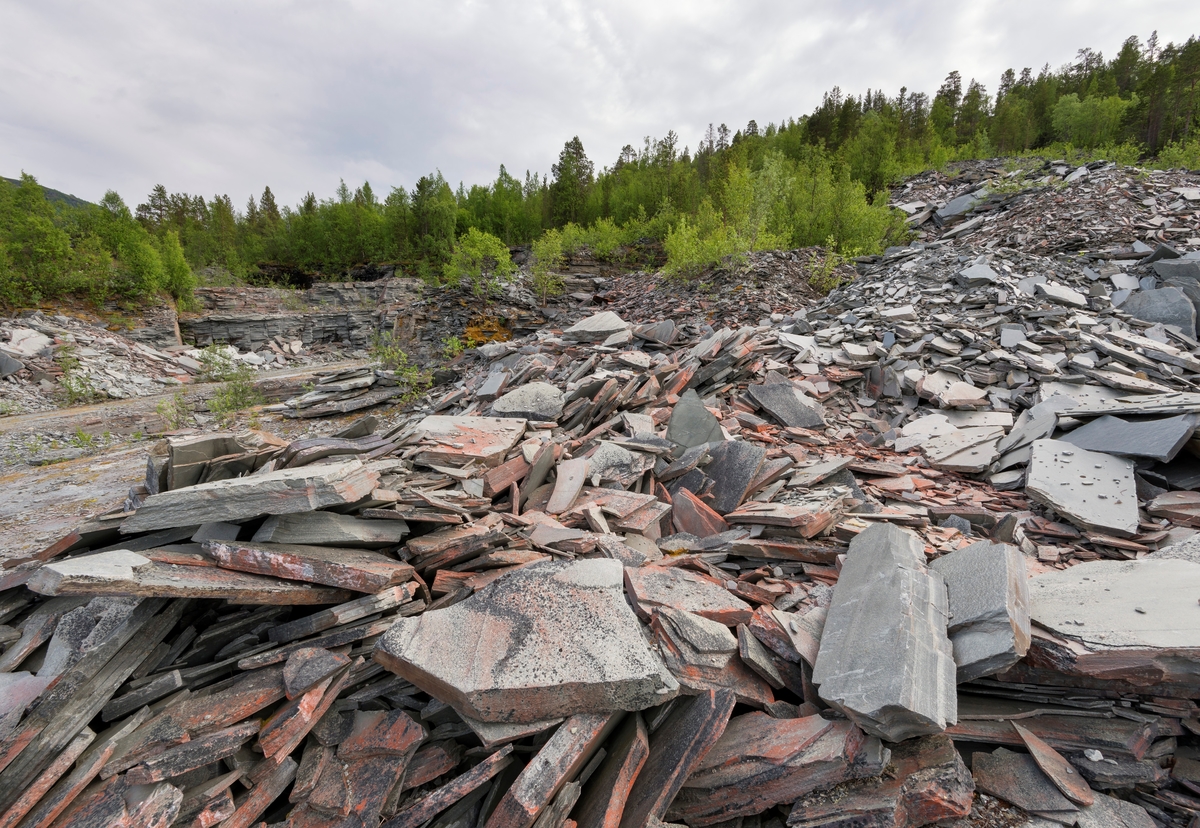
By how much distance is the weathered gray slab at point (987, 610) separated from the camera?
6.48 feet

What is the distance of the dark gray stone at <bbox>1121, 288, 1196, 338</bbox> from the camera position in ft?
22.7

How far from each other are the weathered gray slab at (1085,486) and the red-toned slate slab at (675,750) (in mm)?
3541

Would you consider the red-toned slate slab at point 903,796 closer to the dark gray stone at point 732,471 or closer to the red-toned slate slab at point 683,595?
the red-toned slate slab at point 683,595

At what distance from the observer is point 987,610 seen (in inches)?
83.1

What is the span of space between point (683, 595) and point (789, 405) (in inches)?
157

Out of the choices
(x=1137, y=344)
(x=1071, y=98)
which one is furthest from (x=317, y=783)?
(x=1071, y=98)

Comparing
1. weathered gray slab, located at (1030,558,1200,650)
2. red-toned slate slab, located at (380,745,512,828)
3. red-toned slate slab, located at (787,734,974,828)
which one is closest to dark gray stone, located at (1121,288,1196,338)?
weathered gray slab, located at (1030,558,1200,650)

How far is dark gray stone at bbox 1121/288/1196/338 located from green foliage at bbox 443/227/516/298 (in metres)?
15.1

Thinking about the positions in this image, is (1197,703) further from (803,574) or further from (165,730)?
(165,730)

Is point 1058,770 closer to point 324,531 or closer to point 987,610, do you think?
point 987,610

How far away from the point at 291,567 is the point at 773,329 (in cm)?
827

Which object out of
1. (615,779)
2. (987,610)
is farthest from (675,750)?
(987,610)

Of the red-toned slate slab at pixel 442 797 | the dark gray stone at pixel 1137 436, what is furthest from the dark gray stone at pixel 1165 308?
the red-toned slate slab at pixel 442 797

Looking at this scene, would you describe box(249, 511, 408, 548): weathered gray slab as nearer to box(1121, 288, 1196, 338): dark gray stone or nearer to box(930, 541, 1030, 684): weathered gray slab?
box(930, 541, 1030, 684): weathered gray slab
